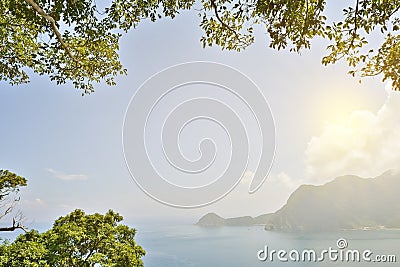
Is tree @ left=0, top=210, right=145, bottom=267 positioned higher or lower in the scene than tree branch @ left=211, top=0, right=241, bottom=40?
lower

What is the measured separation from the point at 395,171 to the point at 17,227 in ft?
400

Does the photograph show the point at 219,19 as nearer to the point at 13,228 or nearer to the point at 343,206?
the point at 13,228

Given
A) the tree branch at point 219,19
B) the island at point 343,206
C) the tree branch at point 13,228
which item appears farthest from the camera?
the island at point 343,206

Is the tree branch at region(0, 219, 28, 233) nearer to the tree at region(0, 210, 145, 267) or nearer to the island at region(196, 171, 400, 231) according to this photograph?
the tree at region(0, 210, 145, 267)

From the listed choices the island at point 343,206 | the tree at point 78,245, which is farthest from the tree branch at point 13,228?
the island at point 343,206

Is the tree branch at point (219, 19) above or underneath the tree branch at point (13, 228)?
above

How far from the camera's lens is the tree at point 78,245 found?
22.9ft

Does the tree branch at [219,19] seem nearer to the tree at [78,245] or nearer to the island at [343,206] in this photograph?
the tree at [78,245]

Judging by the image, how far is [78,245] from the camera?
7777 mm

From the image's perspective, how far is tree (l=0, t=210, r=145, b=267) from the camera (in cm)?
698

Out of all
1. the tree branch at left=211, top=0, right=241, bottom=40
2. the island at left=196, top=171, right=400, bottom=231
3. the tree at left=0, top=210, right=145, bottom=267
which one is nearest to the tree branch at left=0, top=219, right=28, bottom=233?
the tree at left=0, top=210, right=145, bottom=267

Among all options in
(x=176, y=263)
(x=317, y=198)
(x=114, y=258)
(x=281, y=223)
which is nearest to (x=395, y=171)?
(x=317, y=198)

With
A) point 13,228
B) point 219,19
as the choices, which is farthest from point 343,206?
point 219,19

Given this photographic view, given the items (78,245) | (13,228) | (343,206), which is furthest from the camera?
(343,206)
